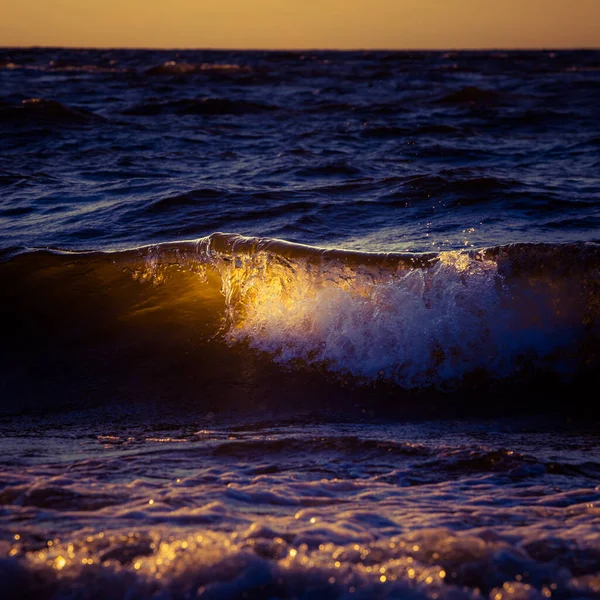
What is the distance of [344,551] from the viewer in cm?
228

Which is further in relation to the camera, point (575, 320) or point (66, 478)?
point (575, 320)

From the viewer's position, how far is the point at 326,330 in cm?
467

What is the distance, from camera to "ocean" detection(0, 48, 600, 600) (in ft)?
7.40

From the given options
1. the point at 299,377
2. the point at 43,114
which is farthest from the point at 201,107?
the point at 299,377

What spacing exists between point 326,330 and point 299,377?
41 cm

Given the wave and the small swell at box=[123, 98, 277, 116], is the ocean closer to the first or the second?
the wave

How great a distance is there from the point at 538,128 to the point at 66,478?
12.2 meters

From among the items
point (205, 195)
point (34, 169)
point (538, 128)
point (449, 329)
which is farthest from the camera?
point (538, 128)

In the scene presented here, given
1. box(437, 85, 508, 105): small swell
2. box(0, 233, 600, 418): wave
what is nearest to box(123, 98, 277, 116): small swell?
box(437, 85, 508, 105): small swell

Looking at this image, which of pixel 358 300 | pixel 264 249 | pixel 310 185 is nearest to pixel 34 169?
pixel 310 185

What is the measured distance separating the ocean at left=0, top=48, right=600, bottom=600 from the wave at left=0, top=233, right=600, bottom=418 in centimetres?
2

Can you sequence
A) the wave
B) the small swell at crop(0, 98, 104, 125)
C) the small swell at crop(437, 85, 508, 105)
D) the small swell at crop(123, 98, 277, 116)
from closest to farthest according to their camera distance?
1. the wave
2. the small swell at crop(0, 98, 104, 125)
3. the small swell at crop(123, 98, 277, 116)
4. the small swell at crop(437, 85, 508, 105)

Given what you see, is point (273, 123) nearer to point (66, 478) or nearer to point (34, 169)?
point (34, 169)

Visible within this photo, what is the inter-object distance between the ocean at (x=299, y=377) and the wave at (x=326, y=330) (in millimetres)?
16
